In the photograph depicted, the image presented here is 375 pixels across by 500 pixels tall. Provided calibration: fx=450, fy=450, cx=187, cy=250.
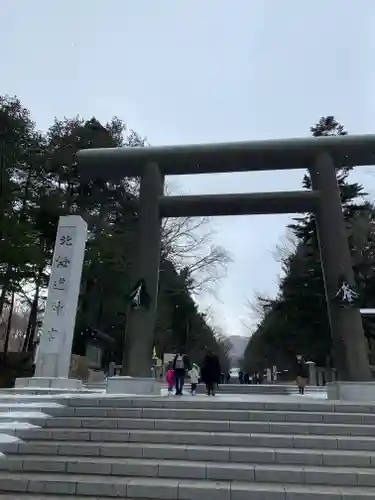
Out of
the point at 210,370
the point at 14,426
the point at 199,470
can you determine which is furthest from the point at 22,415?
the point at 210,370

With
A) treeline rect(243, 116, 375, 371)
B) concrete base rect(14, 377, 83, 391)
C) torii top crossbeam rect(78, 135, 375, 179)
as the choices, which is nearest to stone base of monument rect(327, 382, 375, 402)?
torii top crossbeam rect(78, 135, 375, 179)

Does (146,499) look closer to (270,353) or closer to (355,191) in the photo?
(355,191)

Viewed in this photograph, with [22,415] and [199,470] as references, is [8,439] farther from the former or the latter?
[199,470]

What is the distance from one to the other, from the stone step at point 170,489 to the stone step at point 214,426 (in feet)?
5.02

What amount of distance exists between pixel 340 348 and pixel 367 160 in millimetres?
5175

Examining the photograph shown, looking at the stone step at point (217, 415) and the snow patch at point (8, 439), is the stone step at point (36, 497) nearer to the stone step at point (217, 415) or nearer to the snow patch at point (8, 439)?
the snow patch at point (8, 439)

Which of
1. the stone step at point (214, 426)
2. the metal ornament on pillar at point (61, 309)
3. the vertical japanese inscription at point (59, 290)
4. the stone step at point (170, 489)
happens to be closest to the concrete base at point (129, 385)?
the metal ornament on pillar at point (61, 309)

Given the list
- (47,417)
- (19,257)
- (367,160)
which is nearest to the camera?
(47,417)

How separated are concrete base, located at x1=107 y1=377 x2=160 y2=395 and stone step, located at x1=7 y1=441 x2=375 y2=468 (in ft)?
15.9

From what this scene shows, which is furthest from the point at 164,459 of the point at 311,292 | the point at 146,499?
the point at 311,292

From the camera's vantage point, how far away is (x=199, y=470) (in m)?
5.46

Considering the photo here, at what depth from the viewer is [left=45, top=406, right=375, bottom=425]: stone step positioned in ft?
23.5

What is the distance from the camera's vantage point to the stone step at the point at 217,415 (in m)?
7.16

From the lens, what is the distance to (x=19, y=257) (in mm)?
21516
